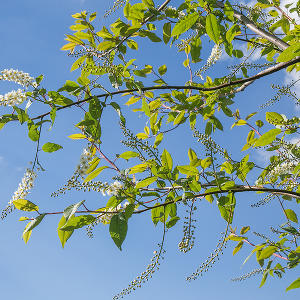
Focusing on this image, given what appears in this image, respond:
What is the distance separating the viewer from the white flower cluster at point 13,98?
201cm

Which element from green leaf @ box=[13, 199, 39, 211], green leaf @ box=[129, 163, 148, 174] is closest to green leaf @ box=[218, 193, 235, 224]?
green leaf @ box=[129, 163, 148, 174]

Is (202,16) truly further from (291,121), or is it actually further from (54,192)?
(54,192)

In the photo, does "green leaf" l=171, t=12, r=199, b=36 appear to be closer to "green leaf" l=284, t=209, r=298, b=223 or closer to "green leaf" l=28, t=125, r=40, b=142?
"green leaf" l=28, t=125, r=40, b=142

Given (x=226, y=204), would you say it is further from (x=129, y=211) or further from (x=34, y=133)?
(x=34, y=133)

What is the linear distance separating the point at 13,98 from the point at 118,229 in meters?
1.17

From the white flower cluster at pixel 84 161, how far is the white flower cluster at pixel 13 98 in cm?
60

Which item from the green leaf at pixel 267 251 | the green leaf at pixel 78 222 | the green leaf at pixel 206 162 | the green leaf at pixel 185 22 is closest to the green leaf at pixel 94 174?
the green leaf at pixel 78 222

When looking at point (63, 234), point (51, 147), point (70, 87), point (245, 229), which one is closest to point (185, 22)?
point (70, 87)

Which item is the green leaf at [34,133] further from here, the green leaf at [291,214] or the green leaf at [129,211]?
the green leaf at [291,214]

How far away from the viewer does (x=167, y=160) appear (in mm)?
1580

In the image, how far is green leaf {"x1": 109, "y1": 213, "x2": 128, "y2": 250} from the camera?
1.24 meters

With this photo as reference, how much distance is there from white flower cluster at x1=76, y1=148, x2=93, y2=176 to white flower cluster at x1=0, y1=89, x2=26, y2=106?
1.97 ft

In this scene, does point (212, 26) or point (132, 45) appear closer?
point (212, 26)

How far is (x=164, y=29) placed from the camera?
2.24 meters
